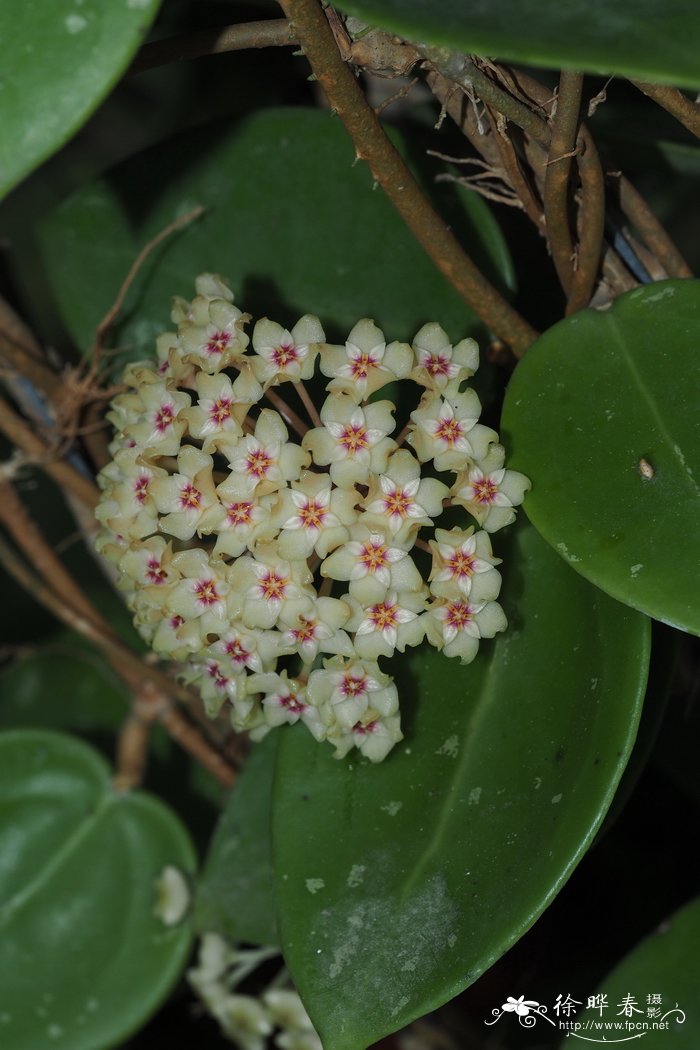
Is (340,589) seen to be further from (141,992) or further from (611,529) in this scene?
(141,992)

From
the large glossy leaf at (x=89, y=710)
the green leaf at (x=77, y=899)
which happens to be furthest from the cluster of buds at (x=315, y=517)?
the large glossy leaf at (x=89, y=710)

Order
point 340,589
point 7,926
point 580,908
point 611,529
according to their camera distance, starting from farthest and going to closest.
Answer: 1. point 580,908
2. point 7,926
3. point 340,589
4. point 611,529

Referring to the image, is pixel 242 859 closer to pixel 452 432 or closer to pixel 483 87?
pixel 452 432

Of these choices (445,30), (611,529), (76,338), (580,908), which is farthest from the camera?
(580,908)

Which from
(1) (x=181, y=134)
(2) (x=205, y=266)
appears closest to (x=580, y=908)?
(2) (x=205, y=266)

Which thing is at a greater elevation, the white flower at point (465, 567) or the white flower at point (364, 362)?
the white flower at point (364, 362)

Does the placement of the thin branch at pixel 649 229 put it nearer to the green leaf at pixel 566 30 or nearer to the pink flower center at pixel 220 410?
the green leaf at pixel 566 30
